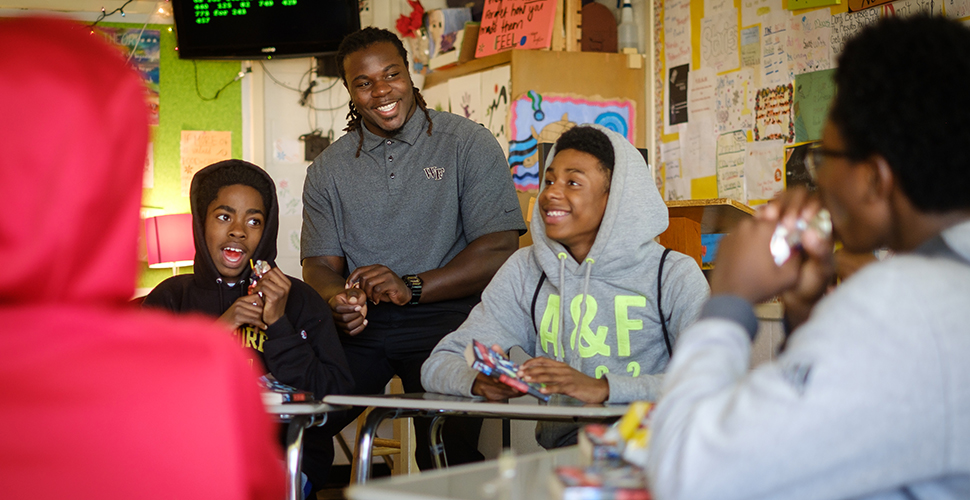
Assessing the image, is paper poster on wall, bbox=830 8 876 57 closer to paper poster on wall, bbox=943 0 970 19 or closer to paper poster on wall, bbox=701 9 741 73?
paper poster on wall, bbox=943 0 970 19

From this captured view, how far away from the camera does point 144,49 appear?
205 inches

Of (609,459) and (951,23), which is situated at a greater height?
(951,23)

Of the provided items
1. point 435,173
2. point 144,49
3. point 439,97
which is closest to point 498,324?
point 435,173

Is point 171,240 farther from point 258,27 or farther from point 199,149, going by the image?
point 258,27

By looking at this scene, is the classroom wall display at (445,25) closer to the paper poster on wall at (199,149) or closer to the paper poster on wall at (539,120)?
the paper poster on wall at (539,120)

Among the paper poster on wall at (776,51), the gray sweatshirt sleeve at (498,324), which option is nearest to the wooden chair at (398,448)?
the gray sweatshirt sleeve at (498,324)

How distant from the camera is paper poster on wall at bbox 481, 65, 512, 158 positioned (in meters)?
4.60

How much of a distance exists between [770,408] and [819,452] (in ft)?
0.20

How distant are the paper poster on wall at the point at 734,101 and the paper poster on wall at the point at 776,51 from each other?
0.10 m

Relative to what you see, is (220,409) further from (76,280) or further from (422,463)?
(422,463)

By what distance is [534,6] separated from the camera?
4.63 m

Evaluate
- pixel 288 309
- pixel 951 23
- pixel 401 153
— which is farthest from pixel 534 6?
pixel 951 23

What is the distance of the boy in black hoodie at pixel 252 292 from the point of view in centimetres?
226

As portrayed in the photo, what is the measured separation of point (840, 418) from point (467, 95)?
14.0 ft
